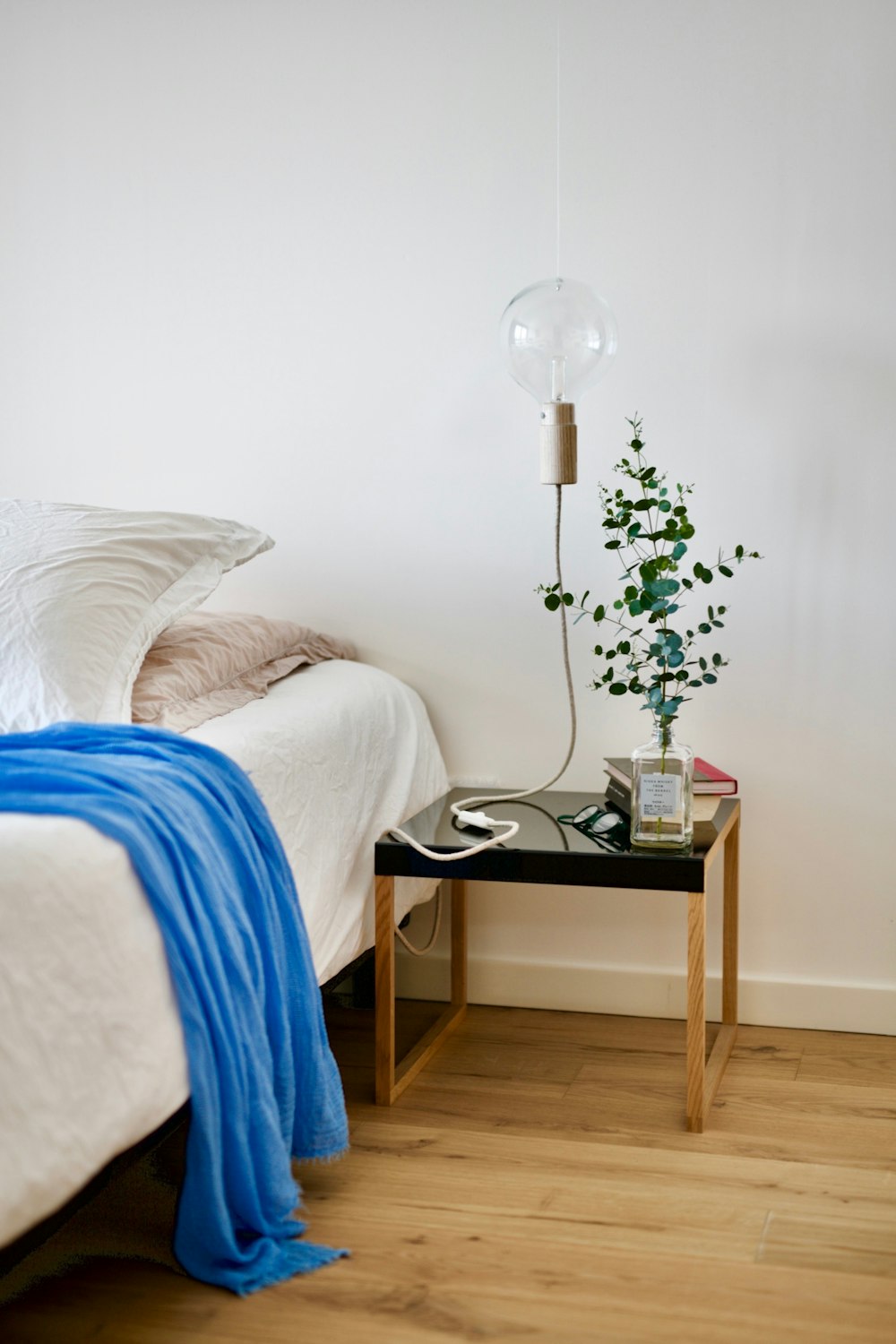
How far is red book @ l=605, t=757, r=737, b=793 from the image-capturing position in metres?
2.15

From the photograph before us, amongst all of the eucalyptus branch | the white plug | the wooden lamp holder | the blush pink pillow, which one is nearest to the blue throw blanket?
the blush pink pillow

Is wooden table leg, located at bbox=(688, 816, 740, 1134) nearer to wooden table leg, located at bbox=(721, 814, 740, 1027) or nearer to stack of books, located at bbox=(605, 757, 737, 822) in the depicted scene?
wooden table leg, located at bbox=(721, 814, 740, 1027)

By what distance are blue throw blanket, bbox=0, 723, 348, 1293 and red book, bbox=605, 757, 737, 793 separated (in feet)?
2.48

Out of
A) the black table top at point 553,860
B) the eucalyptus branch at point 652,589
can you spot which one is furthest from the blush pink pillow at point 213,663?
the eucalyptus branch at point 652,589

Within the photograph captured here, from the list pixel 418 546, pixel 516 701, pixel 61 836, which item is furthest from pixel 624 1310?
pixel 418 546

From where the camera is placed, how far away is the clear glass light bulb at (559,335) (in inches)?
83.4

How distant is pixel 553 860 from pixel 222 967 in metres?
0.68

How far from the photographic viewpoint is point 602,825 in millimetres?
2125

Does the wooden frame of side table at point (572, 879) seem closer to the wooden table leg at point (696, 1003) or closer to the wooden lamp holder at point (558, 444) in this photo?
the wooden table leg at point (696, 1003)

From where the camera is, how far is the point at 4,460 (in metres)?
2.68

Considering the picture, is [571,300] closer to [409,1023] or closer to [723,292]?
[723,292]

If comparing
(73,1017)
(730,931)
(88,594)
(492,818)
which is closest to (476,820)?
(492,818)

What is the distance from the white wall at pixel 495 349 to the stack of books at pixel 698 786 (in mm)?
198

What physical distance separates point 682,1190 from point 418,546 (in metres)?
1.27
